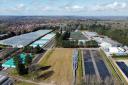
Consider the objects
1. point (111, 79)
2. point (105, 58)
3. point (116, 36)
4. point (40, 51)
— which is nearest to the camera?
point (111, 79)

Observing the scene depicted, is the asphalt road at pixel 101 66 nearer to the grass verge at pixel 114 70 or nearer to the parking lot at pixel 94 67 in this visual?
the parking lot at pixel 94 67

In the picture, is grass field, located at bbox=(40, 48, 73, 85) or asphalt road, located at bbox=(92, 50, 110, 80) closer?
grass field, located at bbox=(40, 48, 73, 85)

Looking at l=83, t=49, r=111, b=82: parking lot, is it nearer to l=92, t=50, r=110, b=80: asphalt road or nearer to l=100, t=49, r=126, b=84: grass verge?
l=92, t=50, r=110, b=80: asphalt road

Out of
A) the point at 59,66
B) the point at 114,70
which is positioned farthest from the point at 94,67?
the point at 59,66

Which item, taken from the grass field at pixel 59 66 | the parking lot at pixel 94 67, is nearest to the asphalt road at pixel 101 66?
the parking lot at pixel 94 67

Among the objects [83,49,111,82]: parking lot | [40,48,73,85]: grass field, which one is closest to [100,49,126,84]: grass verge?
[83,49,111,82]: parking lot

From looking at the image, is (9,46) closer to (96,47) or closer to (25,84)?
(96,47)

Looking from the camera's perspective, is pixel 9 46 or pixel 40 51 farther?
pixel 9 46

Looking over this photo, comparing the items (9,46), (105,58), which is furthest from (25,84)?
(9,46)

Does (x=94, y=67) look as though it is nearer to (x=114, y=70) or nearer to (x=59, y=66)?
(x=114, y=70)
